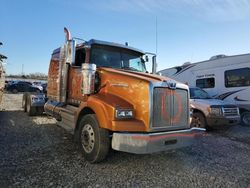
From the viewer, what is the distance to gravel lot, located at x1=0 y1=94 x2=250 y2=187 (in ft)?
12.8

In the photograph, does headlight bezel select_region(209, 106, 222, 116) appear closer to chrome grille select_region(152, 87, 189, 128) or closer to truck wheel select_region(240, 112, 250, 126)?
truck wheel select_region(240, 112, 250, 126)

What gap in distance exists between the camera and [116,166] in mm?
4598

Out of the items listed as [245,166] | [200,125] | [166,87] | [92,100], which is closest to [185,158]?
[245,166]

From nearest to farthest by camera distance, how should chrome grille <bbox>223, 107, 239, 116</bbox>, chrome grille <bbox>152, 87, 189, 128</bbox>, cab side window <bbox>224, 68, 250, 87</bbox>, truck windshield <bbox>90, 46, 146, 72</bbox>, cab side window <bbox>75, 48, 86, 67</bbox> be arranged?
chrome grille <bbox>152, 87, 189, 128</bbox> → truck windshield <bbox>90, 46, 146, 72</bbox> → cab side window <bbox>75, 48, 86, 67</bbox> → chrome grille <bbox>223, 107, 239, 116</bbox> → cab side window <bbox>224, 68, 250, 87</bbox>

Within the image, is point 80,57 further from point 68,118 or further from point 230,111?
point 230,111

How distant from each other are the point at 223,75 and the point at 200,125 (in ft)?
10.9

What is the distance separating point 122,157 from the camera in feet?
16.8

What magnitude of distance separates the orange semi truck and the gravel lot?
48 centimetres

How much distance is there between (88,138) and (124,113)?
1.09m

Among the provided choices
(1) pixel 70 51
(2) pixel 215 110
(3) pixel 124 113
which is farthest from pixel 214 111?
(1) pixel 70 51

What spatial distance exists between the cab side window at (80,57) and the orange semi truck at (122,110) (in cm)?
4

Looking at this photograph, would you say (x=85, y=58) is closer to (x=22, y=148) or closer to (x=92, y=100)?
(x=92, y=100)

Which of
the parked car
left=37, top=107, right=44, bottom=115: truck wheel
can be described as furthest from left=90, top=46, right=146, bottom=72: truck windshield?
left=37, top=107, right=44, bottom=115: truck wheel

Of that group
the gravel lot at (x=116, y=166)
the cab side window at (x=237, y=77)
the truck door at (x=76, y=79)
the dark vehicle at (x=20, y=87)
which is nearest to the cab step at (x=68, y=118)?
the truck door at (x=76, y=79)
